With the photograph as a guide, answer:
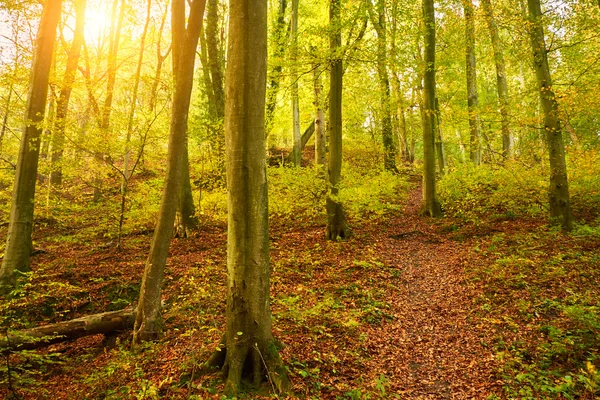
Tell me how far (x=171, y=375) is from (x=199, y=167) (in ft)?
34.2

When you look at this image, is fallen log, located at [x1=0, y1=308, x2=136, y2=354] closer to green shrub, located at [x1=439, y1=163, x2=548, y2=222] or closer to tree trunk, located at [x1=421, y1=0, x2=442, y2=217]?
tree trunk, located at [x1=421, y1=0, x2=442, y2=217]

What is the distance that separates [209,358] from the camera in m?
4.09

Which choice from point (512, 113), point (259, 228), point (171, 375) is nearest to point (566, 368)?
point (259, 228)

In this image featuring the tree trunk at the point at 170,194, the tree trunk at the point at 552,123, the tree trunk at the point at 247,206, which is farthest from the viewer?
the tree trunk at the point at 552,123

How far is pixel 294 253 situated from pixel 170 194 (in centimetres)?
447

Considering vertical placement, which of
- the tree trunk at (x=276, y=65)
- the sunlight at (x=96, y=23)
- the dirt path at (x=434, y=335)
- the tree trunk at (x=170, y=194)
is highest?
the sunlight at (x=96, y=23)

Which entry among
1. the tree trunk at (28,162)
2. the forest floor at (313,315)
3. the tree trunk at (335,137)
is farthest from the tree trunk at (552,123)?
the tree trunk at (28,162)

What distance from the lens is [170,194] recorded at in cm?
521

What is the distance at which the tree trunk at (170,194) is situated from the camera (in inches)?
202

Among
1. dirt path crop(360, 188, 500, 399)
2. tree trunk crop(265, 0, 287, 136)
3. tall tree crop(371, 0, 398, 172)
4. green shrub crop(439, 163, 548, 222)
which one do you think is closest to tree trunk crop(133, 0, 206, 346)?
dirt path crop(360, 188, 500, 399)

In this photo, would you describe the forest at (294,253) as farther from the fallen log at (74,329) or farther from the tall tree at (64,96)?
the tall tree at (64,96)

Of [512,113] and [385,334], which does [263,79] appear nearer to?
[385,334]

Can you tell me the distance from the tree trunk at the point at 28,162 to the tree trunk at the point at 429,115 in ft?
34.1

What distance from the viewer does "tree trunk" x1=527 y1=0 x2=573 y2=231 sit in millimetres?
8672
